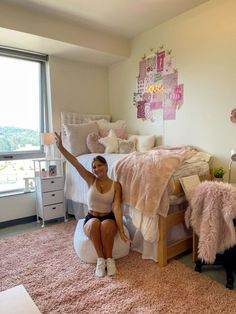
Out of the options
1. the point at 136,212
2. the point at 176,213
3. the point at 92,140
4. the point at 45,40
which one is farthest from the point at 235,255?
the point at 45,40

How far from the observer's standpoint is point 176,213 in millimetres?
2184

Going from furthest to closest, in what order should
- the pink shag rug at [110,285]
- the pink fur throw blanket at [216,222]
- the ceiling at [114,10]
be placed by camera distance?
the ceiling at [114,10], the pink fur throw blanket at [216,222], the pink shag rug at [110,285]

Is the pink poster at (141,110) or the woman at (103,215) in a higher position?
the pink poster at (141,110)

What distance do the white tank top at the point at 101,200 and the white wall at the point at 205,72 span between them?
1348 mm

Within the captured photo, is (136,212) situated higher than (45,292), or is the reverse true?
(136,212)

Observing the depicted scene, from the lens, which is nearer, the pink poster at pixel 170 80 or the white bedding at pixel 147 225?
the white bedding at pixel 147 225

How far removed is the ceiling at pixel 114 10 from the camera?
2621 mm

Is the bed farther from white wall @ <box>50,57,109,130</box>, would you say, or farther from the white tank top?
white wall @ <box>50,57,109,130</box>

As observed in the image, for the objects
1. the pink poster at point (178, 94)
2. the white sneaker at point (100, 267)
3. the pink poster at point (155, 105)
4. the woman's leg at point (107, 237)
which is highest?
Result: the pink poster at point (178, 94)

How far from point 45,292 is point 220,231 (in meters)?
1.38

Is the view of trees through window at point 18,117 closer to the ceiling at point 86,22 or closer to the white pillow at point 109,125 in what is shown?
the ceiling at point 86,22

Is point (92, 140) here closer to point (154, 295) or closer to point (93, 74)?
point (93, 74)

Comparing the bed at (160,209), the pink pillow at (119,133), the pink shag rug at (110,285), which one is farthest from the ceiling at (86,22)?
the pink shag rug at (110,285)

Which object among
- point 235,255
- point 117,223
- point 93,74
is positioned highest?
point 93,74
